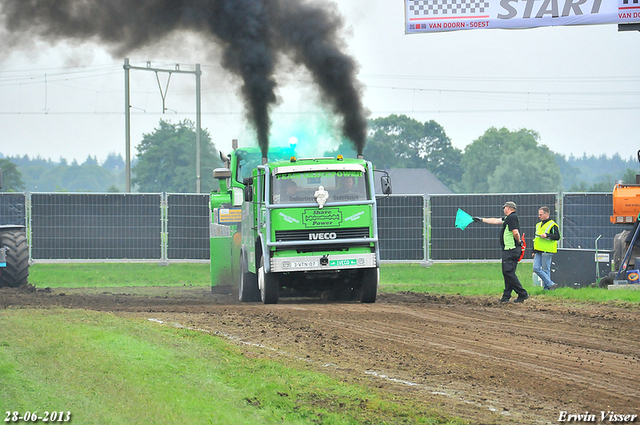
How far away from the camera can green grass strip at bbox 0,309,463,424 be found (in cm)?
691

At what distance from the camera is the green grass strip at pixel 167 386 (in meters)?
6.91

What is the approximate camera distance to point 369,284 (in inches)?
645

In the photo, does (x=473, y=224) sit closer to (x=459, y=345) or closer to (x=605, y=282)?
(x=605, y=282)

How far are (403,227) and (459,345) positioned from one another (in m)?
16.6

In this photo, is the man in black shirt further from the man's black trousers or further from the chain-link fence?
the chain-link fence

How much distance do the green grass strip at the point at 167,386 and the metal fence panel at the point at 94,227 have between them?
56.7 feet

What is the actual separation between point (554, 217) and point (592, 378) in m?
18.9

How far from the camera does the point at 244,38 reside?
71.6 feet

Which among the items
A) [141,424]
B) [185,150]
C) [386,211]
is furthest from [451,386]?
[185,150]

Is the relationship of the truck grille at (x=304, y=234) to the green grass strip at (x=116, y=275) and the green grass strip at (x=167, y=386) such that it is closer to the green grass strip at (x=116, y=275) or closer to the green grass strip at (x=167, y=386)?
the green grass strip at (x=167, y=386)

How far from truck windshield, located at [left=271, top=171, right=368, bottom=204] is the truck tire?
820cm

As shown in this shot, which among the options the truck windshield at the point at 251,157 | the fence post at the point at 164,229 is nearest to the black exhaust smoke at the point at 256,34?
the truck windshield at the point at 251,157

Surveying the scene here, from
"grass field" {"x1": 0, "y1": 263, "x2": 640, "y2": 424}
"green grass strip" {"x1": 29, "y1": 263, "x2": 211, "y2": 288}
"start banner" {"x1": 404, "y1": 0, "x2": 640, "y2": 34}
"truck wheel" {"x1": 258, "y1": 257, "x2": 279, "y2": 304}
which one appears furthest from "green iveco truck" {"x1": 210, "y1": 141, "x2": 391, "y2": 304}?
"start banner" {"x1": 404, "y1": 0, "x2": 640, "y2": 34}

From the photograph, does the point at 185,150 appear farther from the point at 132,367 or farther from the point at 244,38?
the point at 132,367
